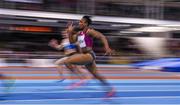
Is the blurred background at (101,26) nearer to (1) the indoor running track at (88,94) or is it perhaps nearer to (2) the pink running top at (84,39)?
(1) the indoor running track at (88,94)

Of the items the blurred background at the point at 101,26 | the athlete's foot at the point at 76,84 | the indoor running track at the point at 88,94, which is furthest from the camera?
the blurred background at the point at 101,26

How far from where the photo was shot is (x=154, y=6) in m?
36.9

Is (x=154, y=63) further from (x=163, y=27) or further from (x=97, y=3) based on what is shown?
(x=97, y=3)

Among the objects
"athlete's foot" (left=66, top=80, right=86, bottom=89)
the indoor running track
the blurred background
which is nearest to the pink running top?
the indoor running track

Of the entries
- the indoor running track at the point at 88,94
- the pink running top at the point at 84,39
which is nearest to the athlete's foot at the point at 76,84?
the indoor running track at the point at 88,94

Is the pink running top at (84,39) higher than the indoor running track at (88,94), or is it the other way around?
the pink running top at (84,39)

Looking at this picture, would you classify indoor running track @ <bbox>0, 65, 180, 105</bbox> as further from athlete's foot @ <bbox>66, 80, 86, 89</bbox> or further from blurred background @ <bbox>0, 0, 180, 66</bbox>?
blurred background @ <bbox>0, 0, 180, 66</bbox>

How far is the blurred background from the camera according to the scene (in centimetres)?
3031

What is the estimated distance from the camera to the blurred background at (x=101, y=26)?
30312mm

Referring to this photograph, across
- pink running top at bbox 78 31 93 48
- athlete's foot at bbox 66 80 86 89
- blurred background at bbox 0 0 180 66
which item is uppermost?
pink running top at bbox 78 31 93 48

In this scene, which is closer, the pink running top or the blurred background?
the pink running top

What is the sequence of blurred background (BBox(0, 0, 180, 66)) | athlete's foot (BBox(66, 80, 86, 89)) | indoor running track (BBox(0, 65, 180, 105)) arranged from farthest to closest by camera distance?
1. blurred background (BBox(0, 0, 180, 66))
2. athlete's foot (BBox(66, 80, 86, 89))
3. indoor running track (BBox(0, 65, 180, 105))

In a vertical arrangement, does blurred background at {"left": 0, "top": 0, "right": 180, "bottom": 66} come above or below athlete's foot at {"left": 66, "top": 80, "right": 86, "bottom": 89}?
below

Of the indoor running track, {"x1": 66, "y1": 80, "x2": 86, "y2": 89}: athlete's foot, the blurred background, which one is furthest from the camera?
the blurred background
